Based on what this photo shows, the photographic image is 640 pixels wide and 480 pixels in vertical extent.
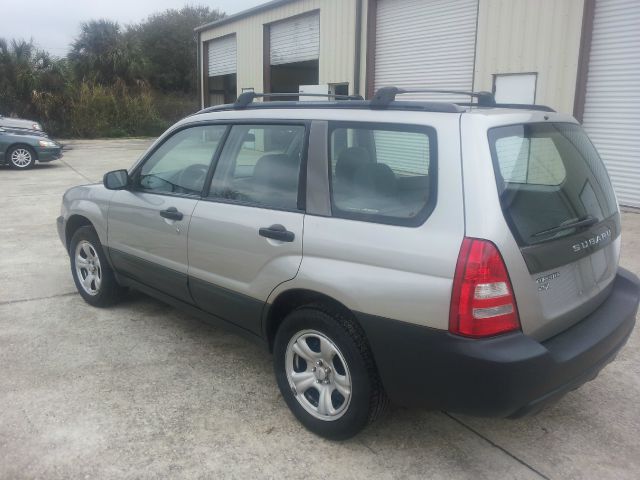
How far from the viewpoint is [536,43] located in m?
10.5

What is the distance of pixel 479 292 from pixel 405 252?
345mm

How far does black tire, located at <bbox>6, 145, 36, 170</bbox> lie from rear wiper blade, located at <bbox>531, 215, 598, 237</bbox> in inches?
577

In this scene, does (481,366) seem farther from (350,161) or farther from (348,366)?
(350,161)

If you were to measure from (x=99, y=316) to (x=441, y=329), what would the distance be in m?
3.18

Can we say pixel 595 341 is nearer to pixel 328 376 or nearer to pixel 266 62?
pixel 328 376

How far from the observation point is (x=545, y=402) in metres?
2.40

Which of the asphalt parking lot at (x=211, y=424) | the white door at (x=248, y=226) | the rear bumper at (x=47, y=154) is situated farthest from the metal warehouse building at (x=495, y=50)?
the white door at (x=248, y=226)

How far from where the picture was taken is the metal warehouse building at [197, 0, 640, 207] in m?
9.68

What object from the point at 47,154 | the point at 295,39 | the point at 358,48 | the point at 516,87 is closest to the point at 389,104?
the point at 516,87

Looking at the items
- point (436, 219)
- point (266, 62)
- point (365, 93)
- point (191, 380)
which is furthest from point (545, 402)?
point (266, 62)

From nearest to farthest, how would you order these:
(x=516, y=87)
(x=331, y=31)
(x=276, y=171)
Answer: (x=276, y=171) < (x=516, y=87) < (x=331, y=31)

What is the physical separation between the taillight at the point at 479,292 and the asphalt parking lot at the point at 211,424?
0.83m

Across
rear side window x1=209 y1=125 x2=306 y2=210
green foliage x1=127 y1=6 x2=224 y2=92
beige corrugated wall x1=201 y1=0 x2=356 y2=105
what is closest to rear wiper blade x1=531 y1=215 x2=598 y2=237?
rear side window x1=209 y1=125 x2=306 y2=210

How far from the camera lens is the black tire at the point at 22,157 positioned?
14.3 metres
